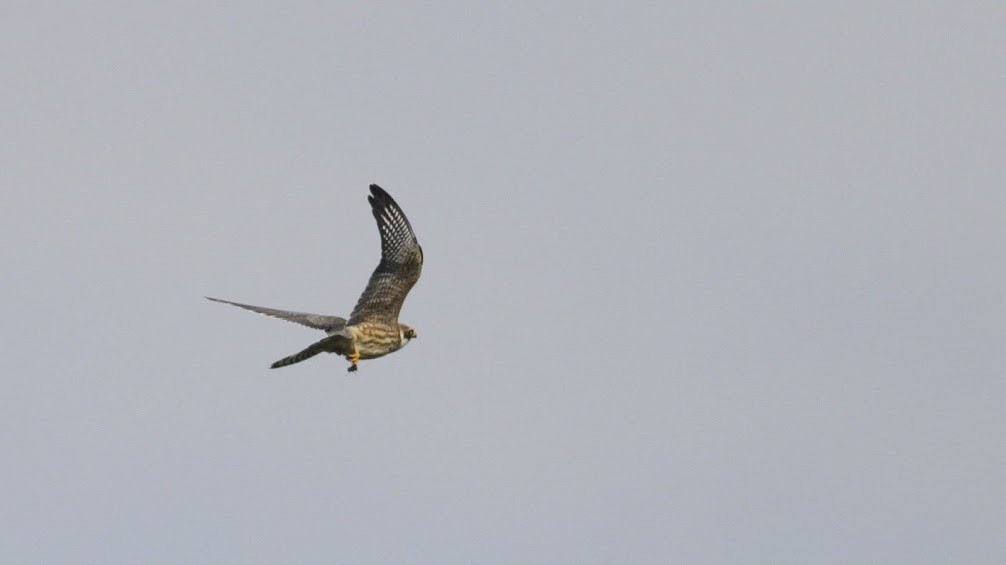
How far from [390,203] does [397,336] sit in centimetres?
239

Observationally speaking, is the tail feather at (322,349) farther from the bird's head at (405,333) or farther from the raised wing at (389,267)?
the bird's head at (405,333)

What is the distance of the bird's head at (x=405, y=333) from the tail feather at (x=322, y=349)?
4.00 ft

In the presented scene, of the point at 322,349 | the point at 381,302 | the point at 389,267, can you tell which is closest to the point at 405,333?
the point at 381,302

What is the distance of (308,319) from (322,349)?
3.78 feet

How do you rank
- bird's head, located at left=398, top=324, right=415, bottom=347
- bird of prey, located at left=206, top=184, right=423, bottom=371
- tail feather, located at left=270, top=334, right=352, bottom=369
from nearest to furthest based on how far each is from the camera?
tail feather, located at left=270, top=334, right=352, bottom=369 → bird of prey, located at left=206, top=184, right=423, bottom=371 → bird's head, located at left=398, top=324, right=415, bottom=347

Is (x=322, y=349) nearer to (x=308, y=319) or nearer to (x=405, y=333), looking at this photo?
(x=308, y=319)

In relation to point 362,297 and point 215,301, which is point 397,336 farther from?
point 215,301

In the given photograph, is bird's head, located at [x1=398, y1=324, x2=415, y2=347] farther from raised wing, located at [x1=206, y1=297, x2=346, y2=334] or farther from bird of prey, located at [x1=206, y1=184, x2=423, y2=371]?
raised wing, located at [x1=206, y1=297, x2=346, y2=334]

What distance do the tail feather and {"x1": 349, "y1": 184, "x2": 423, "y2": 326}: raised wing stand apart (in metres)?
0.55

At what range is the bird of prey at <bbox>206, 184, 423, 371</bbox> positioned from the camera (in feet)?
74.2

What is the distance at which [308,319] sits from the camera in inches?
904

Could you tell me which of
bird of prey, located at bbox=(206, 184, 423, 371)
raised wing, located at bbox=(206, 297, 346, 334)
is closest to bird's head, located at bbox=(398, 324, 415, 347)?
bird of prey, located at bbox=(206, 184, 423, 371)

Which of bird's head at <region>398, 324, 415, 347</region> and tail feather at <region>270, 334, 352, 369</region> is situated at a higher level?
bird's head at <region>398, 324, 415, 347</region>

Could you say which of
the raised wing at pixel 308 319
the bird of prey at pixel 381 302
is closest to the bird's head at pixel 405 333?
the bird of prey at pixel 381 302
